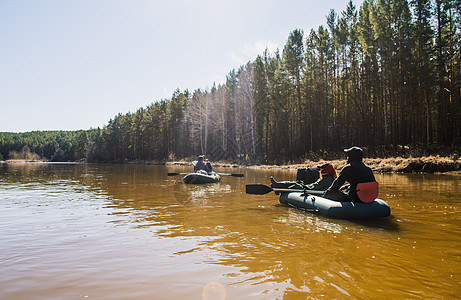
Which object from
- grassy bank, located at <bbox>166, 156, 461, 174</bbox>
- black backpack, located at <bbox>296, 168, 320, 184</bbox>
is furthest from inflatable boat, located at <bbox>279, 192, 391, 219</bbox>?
grassy bank, located at <bbox>166, 156, 461, 174</bbox>

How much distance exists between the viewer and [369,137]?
2966 centimetres

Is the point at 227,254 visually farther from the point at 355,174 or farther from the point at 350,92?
the point at 350,92

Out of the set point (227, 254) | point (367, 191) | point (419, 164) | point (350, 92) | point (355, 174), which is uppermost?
point (350, 92)

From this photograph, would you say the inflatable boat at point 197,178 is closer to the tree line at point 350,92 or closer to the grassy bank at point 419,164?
the grassy bank at point 419,164

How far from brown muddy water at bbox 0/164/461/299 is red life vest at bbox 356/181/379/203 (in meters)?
0.59

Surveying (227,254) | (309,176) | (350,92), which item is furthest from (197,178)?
(350,92)

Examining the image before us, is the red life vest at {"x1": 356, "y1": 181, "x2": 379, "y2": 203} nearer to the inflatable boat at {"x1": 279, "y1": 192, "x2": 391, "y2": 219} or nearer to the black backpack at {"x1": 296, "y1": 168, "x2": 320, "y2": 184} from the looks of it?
the inflatable boat at {"x1": 279, "y1": 192, "x2": 391, "y2": 219}

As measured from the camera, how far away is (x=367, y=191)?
7.82 meters

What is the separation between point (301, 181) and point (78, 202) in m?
8.21

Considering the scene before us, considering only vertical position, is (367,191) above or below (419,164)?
below

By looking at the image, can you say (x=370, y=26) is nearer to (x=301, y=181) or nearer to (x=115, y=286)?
(x=301, y=181)

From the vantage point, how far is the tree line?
2673 cm

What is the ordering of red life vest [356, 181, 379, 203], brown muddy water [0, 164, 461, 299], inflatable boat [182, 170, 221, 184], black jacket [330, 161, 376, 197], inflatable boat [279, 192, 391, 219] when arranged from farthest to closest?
1. inflatable boat [182, 170, 221, 184]
2. black jacket [330, 161, 376, 197]
3. red life vest [356, 181, 379, 203]
4. inflatable boat [279, 192, 391, 219]
5. brown muddy water [0, 164, 461, 299]

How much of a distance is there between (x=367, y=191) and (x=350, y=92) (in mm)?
30344
